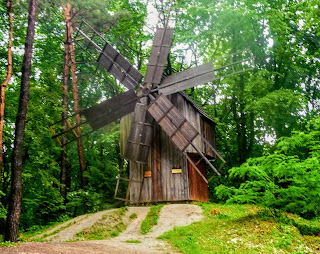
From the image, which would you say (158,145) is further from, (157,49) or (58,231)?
(58,231)

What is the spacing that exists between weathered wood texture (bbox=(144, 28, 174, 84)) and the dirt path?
7.01 m

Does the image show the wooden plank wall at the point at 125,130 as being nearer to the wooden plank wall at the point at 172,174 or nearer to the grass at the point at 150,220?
the wooden plank wall at the point at 172,174

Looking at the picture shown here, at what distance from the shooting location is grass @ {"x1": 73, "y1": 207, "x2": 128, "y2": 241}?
42.4 ft

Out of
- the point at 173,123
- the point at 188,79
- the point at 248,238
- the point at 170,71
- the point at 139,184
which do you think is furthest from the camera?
the point at 170,71

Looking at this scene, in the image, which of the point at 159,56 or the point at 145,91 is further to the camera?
the point at 145,91

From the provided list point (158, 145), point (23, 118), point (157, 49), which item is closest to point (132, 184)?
point (158, 145)

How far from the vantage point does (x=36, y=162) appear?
52.6ft

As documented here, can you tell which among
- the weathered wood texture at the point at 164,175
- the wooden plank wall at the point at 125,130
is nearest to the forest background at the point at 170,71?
the wooden plank wall at the point at 125,130

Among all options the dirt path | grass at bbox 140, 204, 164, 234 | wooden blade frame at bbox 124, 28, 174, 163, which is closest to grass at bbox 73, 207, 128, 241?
the dirt path

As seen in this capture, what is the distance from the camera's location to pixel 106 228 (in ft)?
45.6

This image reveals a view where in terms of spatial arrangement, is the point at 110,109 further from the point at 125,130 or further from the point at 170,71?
the point at 170,71

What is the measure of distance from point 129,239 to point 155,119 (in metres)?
7.35

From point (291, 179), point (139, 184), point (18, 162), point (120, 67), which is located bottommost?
point (139, 184)

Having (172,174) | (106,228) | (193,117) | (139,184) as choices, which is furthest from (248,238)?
(193,117)
